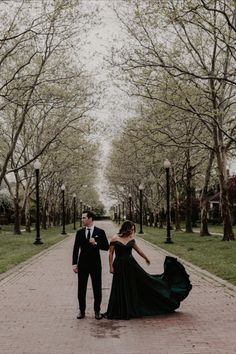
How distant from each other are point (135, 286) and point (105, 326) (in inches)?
38.6

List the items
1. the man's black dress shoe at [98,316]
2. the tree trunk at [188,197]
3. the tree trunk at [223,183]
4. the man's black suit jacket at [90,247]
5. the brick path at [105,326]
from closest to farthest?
the brick path at [105,326] → the man's black dress shoe at [98,316] → the man's black suit jacket at [90,247] → the tree trunk at [223,183] → the tree trunk at [188,197]

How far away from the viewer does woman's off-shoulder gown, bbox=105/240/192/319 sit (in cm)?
993

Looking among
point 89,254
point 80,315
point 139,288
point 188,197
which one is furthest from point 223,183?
point 80,315

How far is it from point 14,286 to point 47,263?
6354 millimetres

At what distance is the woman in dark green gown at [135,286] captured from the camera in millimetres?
9938

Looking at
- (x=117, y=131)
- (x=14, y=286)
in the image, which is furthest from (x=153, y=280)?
(x=117, y=131)

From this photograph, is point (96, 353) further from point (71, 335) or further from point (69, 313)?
point (69, 313)

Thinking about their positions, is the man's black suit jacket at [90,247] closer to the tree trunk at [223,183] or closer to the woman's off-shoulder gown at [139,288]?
the woman's off-shoulder gown at [139,288]

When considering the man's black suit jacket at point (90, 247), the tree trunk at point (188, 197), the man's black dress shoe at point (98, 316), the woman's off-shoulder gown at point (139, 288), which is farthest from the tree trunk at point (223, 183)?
the man's black dress shoe at point (98, 316)

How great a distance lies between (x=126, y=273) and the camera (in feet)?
32.9

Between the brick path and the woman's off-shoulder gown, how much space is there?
213mm

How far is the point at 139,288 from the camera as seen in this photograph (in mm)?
10188

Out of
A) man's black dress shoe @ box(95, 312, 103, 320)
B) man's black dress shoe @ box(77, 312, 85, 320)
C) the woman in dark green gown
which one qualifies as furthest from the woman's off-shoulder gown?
man's black dress shoe @ box(77, 312, 85, 320)

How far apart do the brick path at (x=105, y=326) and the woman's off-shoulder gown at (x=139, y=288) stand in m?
0.21
